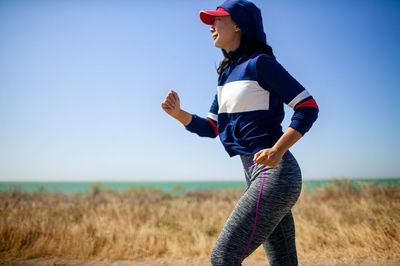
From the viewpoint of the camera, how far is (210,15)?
1.75 m

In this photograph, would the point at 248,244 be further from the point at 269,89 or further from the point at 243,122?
the point at 269,89

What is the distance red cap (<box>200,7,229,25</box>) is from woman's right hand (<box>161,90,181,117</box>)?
537 millimetres

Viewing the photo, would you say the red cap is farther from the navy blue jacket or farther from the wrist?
the wrist

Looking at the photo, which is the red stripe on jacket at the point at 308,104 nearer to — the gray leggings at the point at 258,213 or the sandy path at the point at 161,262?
the gray leggings at the point at 258,213

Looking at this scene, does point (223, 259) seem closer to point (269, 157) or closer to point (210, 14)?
point (269, 157)

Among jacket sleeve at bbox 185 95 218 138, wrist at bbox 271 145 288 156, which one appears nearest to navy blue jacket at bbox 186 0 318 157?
wrist at bbox 271 145 288 156

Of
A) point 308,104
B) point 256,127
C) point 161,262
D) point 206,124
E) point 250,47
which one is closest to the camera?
point 308,104

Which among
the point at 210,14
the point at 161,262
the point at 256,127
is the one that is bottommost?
the point at 161,262

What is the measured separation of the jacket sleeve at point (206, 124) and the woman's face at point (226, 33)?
0.41 m

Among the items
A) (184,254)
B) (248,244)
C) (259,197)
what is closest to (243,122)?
(259,197)

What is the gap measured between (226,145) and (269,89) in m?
0.43

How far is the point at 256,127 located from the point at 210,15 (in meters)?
0.83

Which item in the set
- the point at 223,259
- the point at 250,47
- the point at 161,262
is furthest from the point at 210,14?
the point at 161,262

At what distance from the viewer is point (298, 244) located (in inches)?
177
